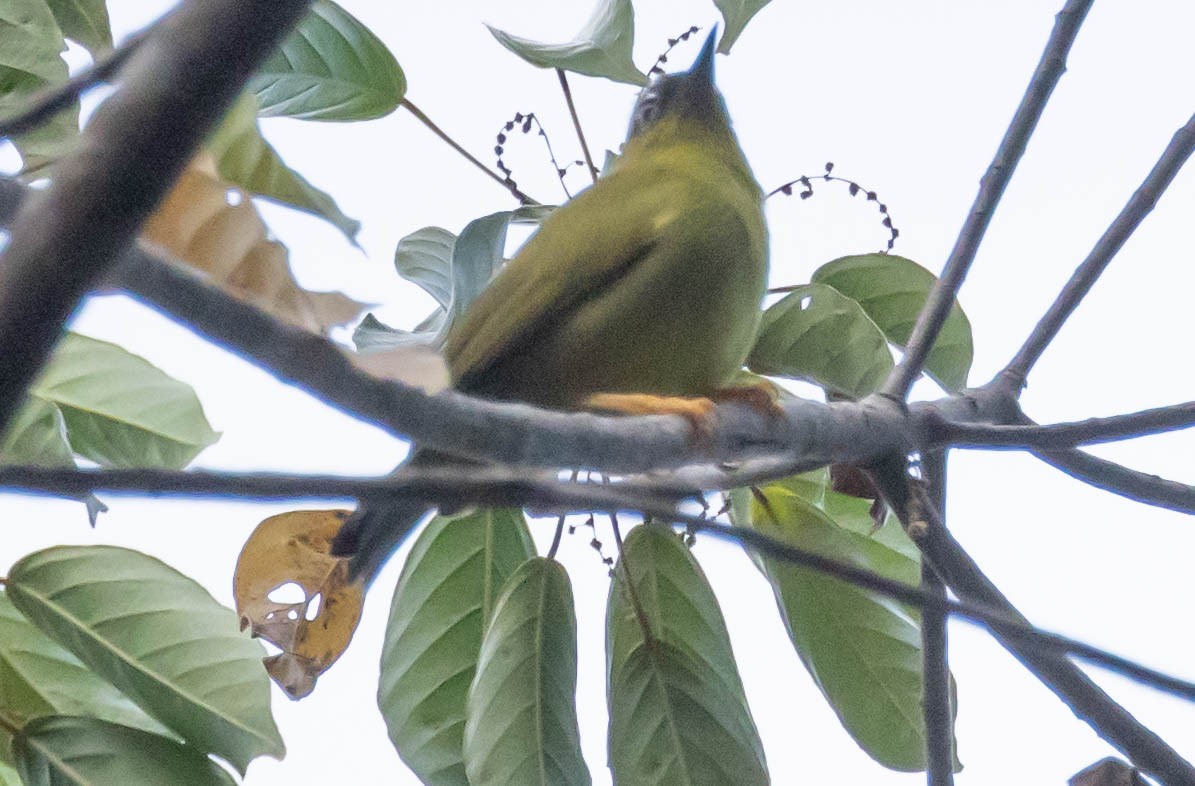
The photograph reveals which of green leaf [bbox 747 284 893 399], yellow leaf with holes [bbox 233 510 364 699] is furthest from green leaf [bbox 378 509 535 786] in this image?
green leaf [bbox 747 284 893 399]

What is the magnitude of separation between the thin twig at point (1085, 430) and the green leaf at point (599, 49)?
1.01 metres

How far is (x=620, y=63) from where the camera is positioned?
2.47 metres

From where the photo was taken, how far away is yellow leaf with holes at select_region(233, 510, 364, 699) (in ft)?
7.54

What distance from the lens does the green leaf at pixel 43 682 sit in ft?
6.82

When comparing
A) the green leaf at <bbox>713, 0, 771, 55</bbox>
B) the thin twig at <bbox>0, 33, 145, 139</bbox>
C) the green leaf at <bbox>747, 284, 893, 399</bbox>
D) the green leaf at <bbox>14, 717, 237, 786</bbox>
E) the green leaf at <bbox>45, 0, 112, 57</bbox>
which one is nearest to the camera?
the thin twig at <bbox>0, 33, 145, 139</bbox>

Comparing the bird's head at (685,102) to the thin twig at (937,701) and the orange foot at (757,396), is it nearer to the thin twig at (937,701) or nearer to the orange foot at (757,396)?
the orange foot at (757,396)

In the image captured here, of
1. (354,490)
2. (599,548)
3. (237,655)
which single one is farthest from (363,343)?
(354,490)

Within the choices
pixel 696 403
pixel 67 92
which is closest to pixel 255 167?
pixel 67 92

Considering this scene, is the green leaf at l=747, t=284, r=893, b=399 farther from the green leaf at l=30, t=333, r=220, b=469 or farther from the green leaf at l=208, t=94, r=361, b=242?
the green leaf at l=208, t=94, r=361, b=242

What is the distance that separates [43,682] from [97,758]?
0.92ft

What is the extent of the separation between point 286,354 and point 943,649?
130cm

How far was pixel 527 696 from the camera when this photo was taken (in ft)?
7.12

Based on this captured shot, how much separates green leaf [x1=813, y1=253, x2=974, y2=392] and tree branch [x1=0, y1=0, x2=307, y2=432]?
1.82 metres

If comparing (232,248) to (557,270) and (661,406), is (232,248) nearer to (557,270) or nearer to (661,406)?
(661,406)
